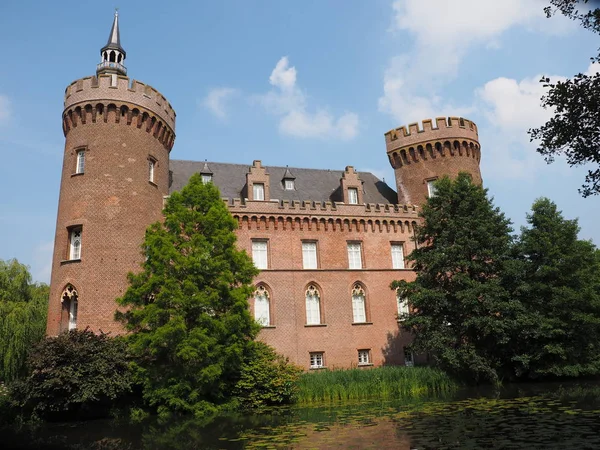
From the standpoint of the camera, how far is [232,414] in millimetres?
18875

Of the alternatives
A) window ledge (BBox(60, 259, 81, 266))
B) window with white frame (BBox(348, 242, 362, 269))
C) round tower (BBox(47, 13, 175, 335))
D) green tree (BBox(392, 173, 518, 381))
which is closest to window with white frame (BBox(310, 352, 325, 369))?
window with white frame (BBox(348, 242, 362, 269))

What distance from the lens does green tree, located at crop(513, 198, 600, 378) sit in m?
24.2

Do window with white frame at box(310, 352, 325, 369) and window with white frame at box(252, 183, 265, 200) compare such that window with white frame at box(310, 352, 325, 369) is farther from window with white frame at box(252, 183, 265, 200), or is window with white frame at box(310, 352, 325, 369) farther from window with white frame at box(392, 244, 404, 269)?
window with white frame at box(252, 183, 265, 200)

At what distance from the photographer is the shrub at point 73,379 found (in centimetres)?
1850

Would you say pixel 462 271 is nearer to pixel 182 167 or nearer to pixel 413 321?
pixel 413 321

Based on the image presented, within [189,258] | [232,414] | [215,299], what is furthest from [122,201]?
[232,414]

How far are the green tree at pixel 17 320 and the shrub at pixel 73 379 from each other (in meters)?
4.61

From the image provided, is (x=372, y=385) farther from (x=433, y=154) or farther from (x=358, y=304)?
(x=433, y=154)

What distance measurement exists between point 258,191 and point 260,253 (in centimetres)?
396

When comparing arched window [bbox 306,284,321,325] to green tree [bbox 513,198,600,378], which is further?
arched window [bbox 306,284,321,325]

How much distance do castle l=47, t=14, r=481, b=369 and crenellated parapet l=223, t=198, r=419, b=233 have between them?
7 centimetres

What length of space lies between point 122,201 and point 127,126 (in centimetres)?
427

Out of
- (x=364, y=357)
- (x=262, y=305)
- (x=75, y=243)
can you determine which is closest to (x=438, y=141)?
(x=364, y=357)

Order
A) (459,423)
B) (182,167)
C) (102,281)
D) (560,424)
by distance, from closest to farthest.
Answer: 1. (560,424)
2. (459,423)
3. (102,281)
4. (182,167)
